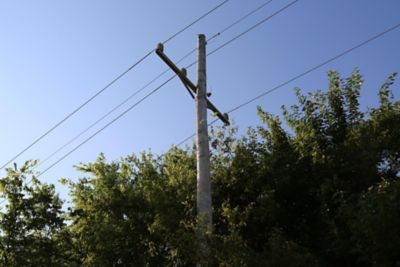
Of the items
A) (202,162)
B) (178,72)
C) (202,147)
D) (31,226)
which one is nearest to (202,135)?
(202,147)

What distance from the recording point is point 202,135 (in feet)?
34.7

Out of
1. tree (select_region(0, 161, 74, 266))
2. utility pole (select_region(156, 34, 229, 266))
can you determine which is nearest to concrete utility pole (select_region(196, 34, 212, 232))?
utility pole (select_region(156, 34, 229, 266))

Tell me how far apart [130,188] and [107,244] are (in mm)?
1713

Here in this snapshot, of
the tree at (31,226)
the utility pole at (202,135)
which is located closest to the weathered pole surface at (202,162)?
the utility pole at (202,135)

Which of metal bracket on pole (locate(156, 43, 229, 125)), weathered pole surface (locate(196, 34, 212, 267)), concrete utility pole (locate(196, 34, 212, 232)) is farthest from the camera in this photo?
metal bracket on pole (locate(156, 43, 229, 125))

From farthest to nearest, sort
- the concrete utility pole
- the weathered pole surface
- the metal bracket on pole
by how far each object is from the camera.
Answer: the metal bracket on pole < the concrete utility pole < the weathered pole surface

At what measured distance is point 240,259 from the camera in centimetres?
839

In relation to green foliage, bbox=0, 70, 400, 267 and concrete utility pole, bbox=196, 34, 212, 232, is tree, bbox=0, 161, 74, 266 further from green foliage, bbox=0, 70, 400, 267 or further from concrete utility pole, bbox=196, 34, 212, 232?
concrete utility pole, bbox=196, 34, 212, 232

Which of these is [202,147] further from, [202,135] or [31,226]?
[31,226]

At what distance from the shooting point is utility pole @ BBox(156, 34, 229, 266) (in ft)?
29.5

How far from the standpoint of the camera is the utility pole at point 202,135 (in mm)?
8998

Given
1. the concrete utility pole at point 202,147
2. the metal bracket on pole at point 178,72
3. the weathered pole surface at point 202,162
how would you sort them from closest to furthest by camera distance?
the weathered pole surface at point 202,162 → the concrete utility pole at point 202,147 → the metal bracket on pole at point 178,72

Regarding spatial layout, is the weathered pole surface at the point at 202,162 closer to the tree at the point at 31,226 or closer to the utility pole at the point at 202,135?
the utility pole at the point at 202,135

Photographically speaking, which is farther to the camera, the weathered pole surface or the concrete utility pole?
the concrete utility pole
